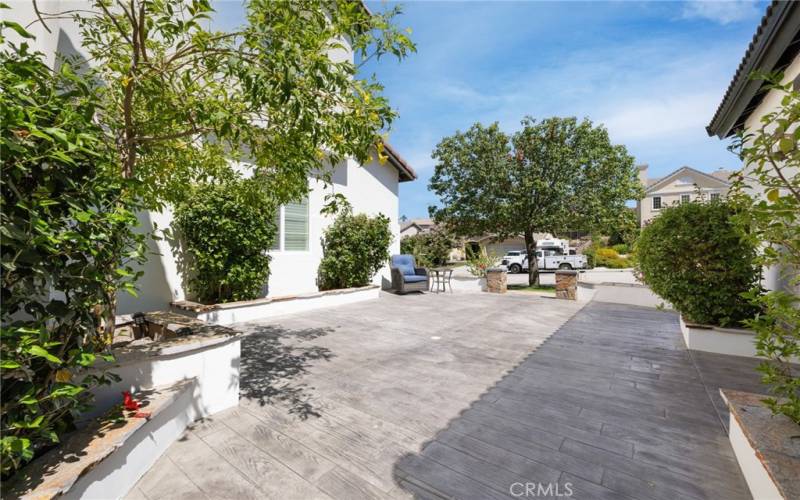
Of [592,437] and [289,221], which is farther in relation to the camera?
[289,221]

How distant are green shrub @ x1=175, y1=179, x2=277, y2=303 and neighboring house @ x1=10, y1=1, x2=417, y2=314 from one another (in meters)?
0.39

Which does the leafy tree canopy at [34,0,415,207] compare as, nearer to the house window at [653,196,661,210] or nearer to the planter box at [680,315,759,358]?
the planter box at [680,315,759,358]

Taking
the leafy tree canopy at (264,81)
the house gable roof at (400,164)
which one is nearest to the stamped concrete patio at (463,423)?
the leafy tree canopy at (264,81)

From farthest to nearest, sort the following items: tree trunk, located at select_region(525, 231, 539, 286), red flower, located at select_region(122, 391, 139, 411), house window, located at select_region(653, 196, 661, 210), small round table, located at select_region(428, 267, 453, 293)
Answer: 1. house window, located at select_region(653, 196, 661, 210)
2. tree trunk, located at select_region(525, 231, 539, 286)
3. small round table, located at select_region(428, 267, 453, 293)
4. red flower, located at select_region(122, 391, 139, 411)

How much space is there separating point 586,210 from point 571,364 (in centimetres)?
1024

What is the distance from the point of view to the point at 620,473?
2.15 metres

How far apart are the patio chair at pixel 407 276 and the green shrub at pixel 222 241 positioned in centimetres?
478

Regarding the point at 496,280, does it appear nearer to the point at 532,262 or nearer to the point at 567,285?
the point at 567,285

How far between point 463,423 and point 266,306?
5.46m

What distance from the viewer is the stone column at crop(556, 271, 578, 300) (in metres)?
9.82

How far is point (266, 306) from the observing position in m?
7.03

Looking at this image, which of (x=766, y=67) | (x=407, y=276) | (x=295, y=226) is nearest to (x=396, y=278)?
(x=407, y=276)

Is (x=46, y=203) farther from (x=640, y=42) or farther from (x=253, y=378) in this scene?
(x=640, y=42)

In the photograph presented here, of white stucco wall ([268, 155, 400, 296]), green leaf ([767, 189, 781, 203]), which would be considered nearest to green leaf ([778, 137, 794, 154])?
green leaf ([767, 189, 781, 203])
